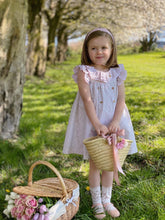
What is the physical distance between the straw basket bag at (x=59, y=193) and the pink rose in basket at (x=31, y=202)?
5cm

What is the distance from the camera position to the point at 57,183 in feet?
7.23

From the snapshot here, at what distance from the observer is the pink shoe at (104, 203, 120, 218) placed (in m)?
2.14

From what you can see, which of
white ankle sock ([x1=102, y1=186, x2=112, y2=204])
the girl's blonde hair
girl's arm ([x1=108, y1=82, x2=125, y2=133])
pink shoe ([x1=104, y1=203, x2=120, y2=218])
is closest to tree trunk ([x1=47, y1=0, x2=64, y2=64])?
the girl's blonde hair

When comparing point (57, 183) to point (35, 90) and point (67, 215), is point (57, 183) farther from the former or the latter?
point (35, 90)

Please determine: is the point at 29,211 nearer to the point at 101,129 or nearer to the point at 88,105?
the point at 101,129

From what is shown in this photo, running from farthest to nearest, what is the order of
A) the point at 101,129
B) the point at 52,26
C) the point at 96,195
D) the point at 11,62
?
the point at 52,26 < the point at 11,62 < the point at 96,195 < the point at 101,129

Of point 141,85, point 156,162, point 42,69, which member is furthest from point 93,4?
point 156,162

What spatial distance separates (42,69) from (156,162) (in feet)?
24.9

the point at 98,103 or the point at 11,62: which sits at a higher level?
the point at 11,62

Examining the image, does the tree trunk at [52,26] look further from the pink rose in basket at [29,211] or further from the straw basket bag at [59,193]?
the pink rose in basket at [29,211]

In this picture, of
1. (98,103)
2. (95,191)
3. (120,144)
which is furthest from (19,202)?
(98,103)

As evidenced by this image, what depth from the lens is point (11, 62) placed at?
354 cm

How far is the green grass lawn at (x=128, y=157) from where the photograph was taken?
2.27m

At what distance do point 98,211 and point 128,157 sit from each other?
1041 millimetres
